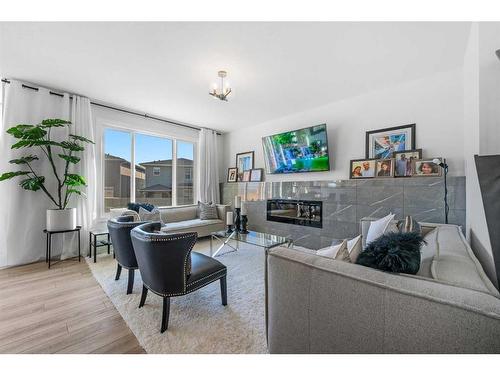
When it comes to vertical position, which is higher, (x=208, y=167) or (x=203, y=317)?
(x=208, y=167)

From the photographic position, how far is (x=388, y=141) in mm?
3141

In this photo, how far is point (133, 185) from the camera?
171 inches

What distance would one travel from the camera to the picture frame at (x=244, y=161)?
5.04 m

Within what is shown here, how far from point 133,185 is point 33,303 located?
8.38 feet

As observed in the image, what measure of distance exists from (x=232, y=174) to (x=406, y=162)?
11.7ft

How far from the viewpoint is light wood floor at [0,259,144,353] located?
1.53 metres

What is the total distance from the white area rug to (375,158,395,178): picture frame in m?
2.20

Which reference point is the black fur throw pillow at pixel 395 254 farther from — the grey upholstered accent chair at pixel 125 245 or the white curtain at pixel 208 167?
the white curtain at pixel 208 167

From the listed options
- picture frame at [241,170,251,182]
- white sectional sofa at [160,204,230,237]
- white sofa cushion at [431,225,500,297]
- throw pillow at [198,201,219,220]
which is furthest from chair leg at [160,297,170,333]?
picture frame at [241,170,251,182]

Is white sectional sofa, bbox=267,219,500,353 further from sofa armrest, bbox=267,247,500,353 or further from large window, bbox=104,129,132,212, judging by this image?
large window, bbox=104,129,132,212

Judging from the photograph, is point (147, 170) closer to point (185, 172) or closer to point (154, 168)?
point (154, 168)

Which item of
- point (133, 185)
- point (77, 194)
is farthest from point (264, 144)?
point (77, 194)

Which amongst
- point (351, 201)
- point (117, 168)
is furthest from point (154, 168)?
point (351, 201)
